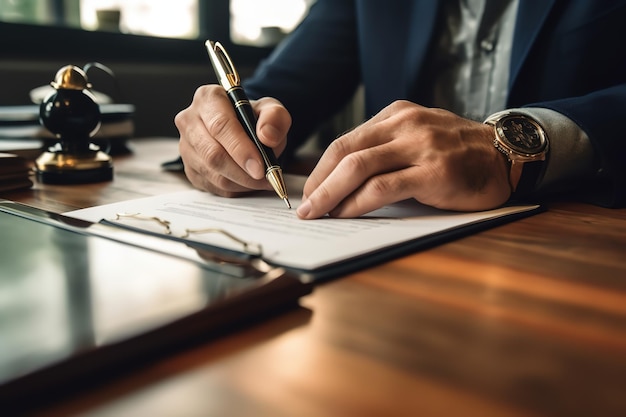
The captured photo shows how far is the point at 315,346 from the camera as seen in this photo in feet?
1.08

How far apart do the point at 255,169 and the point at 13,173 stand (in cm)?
34

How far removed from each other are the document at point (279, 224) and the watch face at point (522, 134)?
72 millimetres

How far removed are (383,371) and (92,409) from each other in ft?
0.45

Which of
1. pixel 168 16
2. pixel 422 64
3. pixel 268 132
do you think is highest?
pixel 168 16

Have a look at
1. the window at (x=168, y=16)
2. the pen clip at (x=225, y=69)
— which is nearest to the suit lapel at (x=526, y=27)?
the pen clip at (x=225, y=69)

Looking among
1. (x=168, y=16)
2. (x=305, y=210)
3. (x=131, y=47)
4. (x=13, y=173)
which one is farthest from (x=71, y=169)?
(x=168, y=16)

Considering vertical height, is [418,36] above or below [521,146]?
above

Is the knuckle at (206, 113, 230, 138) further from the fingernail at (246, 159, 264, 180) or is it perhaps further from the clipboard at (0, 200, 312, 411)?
the clipboard at (0, 200, 312, 411)

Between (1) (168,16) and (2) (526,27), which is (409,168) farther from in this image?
(1) (168,16)

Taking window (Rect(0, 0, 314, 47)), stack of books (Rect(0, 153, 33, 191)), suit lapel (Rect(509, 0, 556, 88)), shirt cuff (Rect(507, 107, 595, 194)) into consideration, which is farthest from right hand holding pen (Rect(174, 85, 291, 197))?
window (Rect(0, 0, 314, 47))

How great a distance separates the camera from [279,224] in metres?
0.58

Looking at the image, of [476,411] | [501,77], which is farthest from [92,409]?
[501,77]

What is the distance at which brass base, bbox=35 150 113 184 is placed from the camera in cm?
86

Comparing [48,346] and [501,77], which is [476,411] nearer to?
[48,346]
